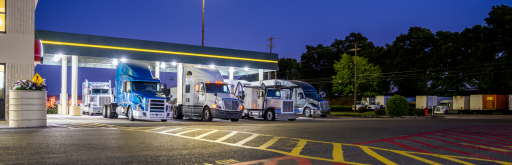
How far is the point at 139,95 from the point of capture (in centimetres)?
2141

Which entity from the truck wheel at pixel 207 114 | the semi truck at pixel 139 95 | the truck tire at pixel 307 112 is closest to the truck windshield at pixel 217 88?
the truck wheel at pixel 207 114

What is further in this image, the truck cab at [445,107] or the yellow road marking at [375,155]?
the truck cab at [445,107]

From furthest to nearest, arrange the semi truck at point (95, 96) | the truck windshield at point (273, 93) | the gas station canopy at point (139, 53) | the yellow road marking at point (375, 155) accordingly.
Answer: the semi truck at point (95, 96), the gas station canopy at point (139, 53), the truck windshield at point (273, 93), the yellow road marking at point (375, 155)

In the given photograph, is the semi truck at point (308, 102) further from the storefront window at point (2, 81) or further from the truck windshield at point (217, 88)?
the storefront window at point (2, 81)

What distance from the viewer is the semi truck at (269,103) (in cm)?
2498

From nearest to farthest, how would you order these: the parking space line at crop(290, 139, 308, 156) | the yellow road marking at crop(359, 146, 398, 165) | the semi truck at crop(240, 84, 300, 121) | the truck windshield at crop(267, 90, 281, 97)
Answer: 1. the yellow road marking at crop(359, 146, 398, 165)
2. the parking space line at crop(290, 139, 308, 156)
3. the semi truck at crop(240, 84, 300, 121)
4. the truck windshield at crop(267, 90, 281, 97)

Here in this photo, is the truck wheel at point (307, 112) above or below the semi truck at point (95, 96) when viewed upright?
below

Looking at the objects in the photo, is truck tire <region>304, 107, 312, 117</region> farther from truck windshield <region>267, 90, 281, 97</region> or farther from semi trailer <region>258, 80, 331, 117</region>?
truck windshield <region>267, 90, 281, 97</region>

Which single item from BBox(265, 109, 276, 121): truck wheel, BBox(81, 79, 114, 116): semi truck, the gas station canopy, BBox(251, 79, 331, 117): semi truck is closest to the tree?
the gas station canopy

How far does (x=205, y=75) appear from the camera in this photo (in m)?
23.2

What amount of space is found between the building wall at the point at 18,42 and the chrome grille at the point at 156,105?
6.05 metres

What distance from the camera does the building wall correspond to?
664 inches

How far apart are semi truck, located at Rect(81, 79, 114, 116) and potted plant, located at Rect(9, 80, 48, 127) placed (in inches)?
679

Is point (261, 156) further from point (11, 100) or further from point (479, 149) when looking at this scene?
point (11, 100)
